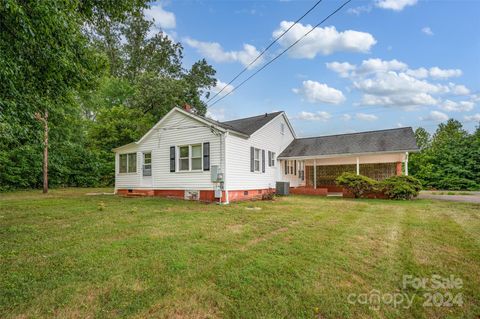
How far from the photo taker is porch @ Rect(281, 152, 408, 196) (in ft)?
49.3

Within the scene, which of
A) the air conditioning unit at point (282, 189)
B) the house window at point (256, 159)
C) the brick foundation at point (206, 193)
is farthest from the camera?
the air conditioning unit at point (282, 189)

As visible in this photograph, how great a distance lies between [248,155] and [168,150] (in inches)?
160

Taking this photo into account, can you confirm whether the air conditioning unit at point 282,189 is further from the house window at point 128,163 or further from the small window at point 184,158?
the house window at point 128,163

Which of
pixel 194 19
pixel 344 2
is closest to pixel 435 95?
pixel 344 2

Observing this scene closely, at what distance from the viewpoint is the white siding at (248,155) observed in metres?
11.7

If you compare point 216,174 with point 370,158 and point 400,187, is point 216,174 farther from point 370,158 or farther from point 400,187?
point 370,158

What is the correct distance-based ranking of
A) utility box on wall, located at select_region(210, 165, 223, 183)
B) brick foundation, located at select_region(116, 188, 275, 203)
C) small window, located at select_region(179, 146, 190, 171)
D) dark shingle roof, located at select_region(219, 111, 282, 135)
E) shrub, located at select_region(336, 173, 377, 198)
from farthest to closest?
dark shingle roof, located at select_region(219, 111, 282, 135), shrub, located at select_region(336, 173, 377, 198), small window, located at select_region(179, 146, 190, 171), brick foundation, located at select_region(116, 188, 275, 203), utility box on wall, located at select_region(210, 165, 223, 183)

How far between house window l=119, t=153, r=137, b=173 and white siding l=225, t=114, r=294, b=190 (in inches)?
245

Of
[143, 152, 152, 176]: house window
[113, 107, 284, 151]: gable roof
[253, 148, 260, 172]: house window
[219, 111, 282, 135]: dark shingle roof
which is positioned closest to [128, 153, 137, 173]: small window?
[113, 107, 284, 151]: gable roof

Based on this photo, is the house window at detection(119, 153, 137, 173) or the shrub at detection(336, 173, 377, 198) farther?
the house window at detection(119, 153, 137, 173)

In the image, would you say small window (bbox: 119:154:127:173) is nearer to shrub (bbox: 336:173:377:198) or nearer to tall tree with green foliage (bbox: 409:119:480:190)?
shrub (bbox: 336:173:377:198)

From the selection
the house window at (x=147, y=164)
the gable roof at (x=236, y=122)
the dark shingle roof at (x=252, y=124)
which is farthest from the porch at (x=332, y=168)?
the house window at (x=147, y=164)

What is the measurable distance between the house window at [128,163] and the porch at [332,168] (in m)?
9.24

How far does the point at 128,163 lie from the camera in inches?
587
